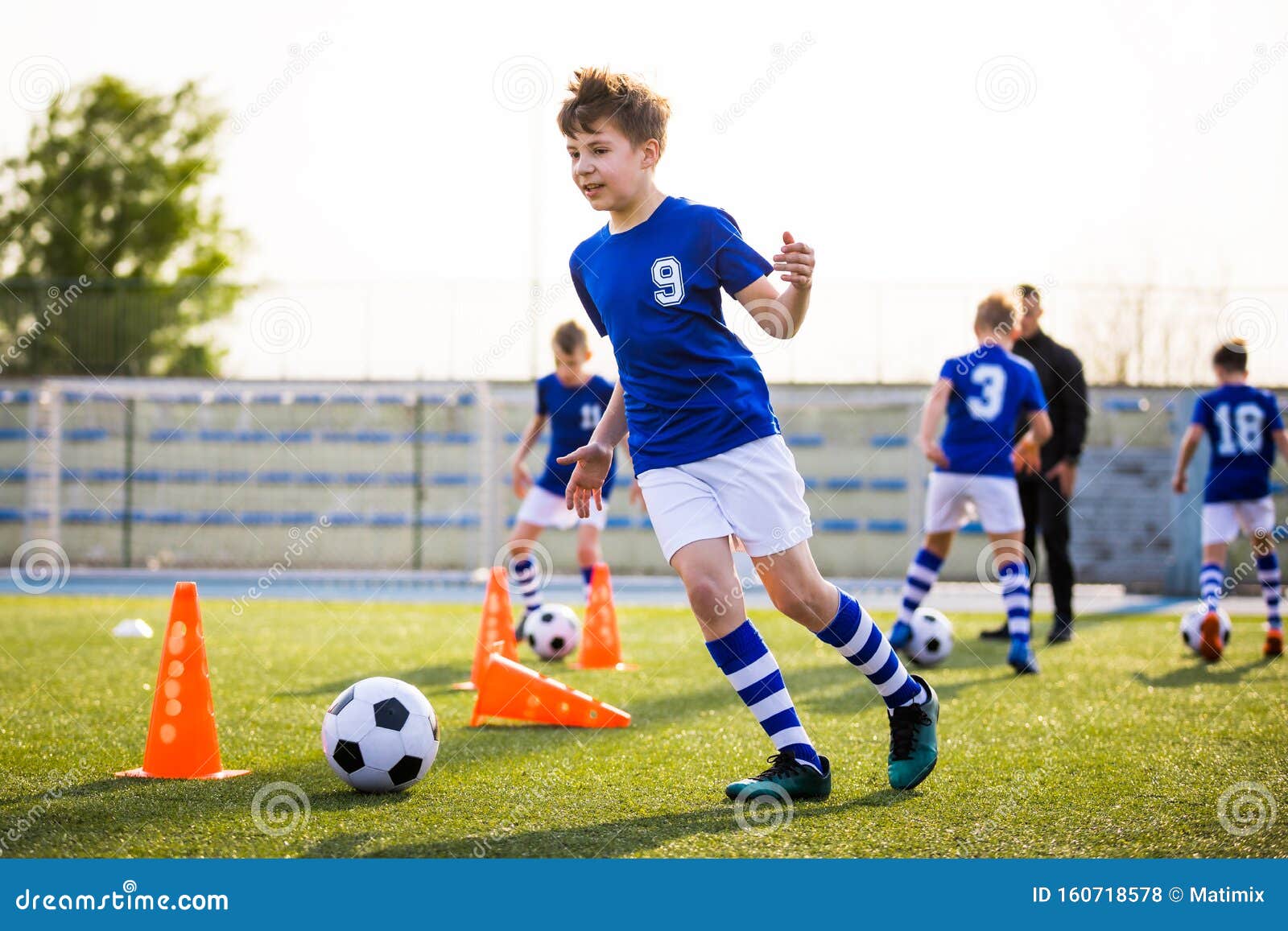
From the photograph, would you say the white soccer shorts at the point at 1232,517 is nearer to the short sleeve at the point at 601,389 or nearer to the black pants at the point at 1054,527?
the black pants at the point at 1054,527

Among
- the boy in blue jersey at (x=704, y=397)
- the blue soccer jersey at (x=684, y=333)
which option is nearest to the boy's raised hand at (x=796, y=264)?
the boy in blue jersey at (x=704, y=397)

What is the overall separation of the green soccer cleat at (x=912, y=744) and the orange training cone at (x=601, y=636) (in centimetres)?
353

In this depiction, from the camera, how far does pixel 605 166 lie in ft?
11.4

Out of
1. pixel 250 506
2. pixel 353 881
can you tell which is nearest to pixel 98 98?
pixel 250 506

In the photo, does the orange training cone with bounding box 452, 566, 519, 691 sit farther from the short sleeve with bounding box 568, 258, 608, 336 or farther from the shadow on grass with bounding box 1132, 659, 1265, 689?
the shadow on grass with bounding box 1132, 659, 1265, 689

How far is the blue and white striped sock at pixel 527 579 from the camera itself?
782 cm

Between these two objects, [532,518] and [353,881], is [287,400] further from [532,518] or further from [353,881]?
[353,881]

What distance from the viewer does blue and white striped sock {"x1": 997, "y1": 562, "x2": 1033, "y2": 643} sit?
6.93 meters

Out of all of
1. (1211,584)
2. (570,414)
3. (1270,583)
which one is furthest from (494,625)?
(1270,583)

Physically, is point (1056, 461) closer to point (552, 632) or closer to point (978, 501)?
point (978, 501)

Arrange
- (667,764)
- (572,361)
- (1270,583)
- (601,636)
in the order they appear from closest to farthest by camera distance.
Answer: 1. (667,764)
2. (601,636)
3. (572,361)
4. (1270,583)

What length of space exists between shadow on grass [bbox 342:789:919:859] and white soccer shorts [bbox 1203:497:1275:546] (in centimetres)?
537

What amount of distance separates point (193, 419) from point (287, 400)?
4.52 feet

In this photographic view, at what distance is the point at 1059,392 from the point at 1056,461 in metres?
0.48
